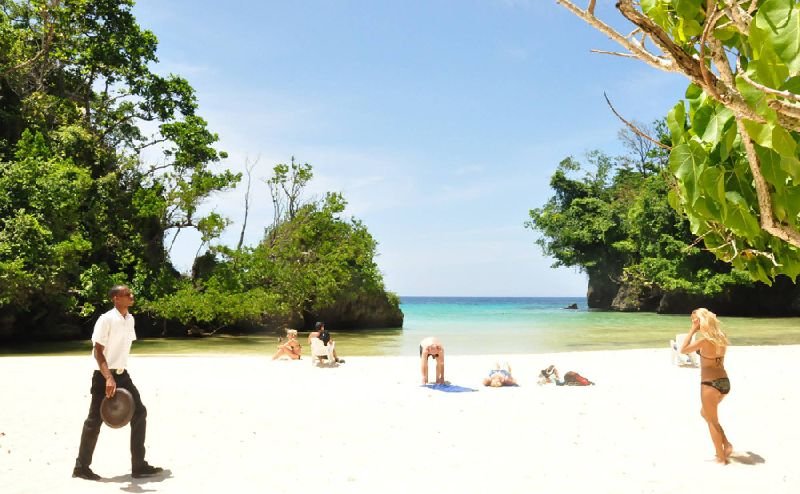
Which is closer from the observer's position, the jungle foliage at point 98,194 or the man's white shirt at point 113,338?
the man's white shirt at point 113,338

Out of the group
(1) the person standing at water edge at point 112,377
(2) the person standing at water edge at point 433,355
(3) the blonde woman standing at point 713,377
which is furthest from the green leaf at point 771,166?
(2) the person standing at water edge at point 433,355

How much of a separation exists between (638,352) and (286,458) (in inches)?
584

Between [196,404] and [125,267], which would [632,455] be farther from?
[125,267]

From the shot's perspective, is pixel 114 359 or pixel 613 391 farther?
pixel 613 391

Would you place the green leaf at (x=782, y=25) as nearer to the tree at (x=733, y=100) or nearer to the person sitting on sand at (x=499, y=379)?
the tree at (x=733, y=100)

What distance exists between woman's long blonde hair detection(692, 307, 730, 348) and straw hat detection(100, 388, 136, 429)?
5.87m

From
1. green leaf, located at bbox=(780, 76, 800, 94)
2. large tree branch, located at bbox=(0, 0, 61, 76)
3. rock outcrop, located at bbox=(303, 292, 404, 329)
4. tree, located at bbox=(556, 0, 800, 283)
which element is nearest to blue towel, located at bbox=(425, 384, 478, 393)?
tree, located at bbox=(556, 0, 800, 283)

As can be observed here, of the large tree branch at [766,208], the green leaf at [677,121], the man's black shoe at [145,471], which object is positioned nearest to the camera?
the large tree branch at [766,208]

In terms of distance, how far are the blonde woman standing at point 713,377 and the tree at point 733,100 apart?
4.16m

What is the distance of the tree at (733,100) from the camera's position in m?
1.73

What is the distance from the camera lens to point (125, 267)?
28875 millimetres

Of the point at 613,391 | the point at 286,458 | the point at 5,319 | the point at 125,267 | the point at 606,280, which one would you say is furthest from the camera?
the point at 606,280

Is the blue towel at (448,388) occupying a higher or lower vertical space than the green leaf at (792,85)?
lower

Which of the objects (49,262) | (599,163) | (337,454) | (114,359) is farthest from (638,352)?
(599,163)
